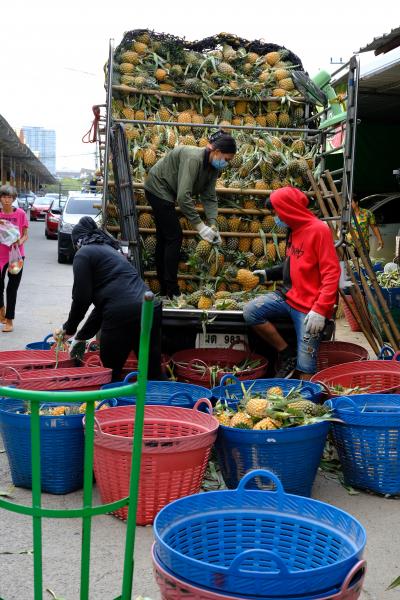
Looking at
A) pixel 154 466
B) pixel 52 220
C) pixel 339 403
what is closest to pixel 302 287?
pixel 339 403

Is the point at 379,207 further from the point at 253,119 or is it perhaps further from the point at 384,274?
the point at 253,119

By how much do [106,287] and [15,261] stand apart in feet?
15.4

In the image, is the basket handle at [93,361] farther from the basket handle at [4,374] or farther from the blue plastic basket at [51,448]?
the blue plastic basket at [51,448]

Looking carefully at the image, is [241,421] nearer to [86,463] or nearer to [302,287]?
[302,287]

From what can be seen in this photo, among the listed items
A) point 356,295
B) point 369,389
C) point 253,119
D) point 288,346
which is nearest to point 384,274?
point 356,295

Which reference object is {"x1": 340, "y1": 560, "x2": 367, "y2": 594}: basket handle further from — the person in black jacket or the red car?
the red car

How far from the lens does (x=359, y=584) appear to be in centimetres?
240

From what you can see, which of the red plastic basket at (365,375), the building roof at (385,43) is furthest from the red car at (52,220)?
the red plastic basket at (365,375)

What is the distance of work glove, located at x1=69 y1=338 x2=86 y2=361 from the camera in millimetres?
5945

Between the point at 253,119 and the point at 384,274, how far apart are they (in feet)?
8.83

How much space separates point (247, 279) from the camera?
7.19 m

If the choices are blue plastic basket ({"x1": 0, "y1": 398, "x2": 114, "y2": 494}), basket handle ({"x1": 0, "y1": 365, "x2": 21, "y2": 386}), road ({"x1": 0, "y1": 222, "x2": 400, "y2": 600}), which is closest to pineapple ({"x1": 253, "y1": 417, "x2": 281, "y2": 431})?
road ({"x1": 0, "y1": 222, "x2": 400, "y2": 600})

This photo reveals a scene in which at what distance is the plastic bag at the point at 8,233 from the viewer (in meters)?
9.56

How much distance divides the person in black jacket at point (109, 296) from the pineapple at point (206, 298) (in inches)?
58.0
